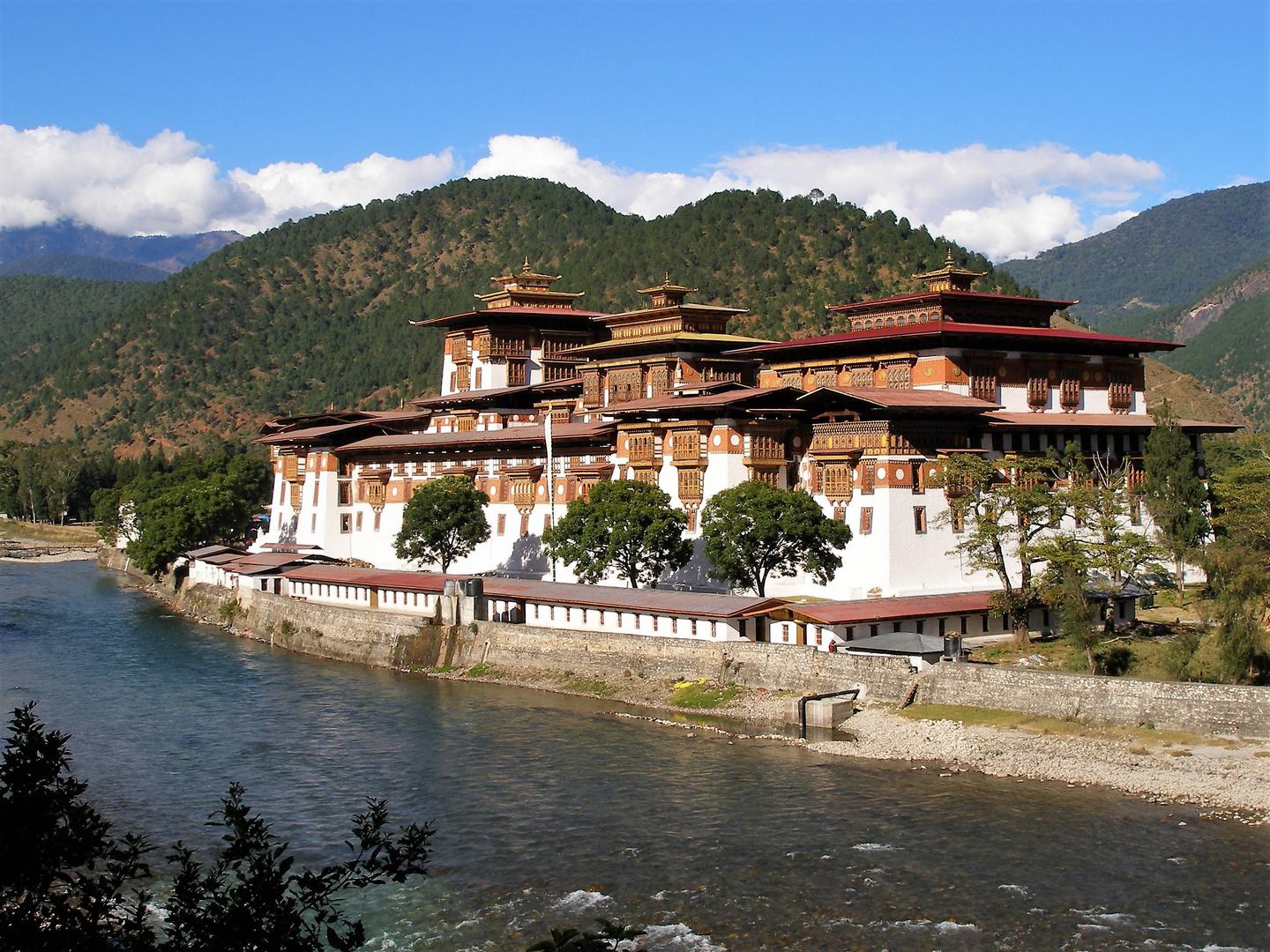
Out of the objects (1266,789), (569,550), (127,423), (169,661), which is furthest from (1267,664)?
(127,423)

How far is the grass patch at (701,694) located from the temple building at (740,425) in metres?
11.6

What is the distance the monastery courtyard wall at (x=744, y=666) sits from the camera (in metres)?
38.4

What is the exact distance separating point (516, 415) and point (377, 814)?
67.4 meters

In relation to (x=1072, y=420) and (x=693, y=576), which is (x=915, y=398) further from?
(x=693, y=576)

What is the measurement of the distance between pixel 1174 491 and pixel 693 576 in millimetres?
22281

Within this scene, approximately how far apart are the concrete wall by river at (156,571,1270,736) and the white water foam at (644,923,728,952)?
17.2 metres

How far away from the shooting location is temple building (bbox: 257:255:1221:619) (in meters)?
58.9

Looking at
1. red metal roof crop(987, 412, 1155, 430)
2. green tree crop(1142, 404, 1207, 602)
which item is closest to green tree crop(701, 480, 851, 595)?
red metal roof crop(987, 412, 1155, 430)

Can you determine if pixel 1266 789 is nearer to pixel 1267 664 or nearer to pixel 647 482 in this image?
pixel 1267 664

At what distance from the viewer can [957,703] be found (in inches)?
1681

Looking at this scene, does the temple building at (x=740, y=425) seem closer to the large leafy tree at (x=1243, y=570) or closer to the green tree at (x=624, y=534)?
the green tree at (x=624, y=534)

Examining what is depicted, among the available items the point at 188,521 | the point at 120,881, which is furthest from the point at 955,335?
the point at 120,881

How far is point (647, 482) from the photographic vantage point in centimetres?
6391

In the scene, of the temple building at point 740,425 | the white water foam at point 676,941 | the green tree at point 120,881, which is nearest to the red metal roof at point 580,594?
the temple building at point 740,425
